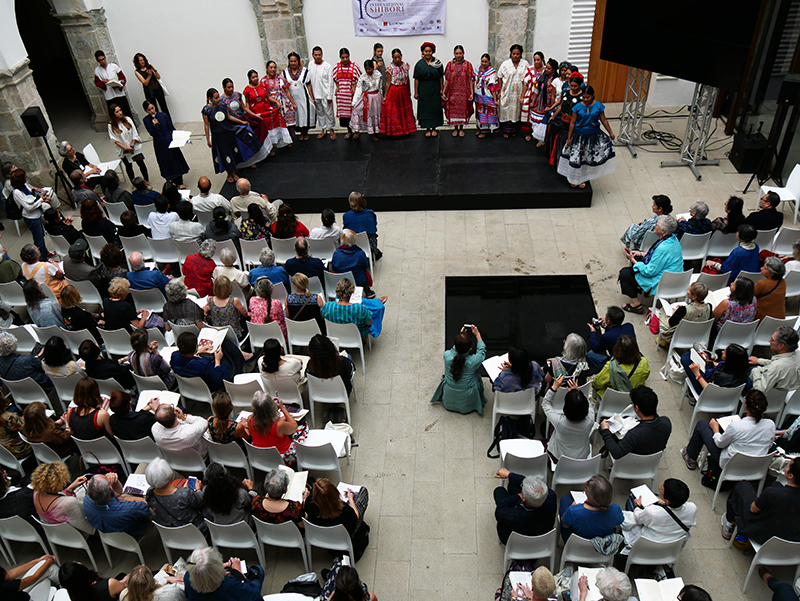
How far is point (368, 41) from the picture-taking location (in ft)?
35.6

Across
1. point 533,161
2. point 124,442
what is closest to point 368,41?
point 533,161

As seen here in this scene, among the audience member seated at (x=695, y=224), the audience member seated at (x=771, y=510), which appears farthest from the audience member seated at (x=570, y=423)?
the audience member seated at (x=695, y=224)

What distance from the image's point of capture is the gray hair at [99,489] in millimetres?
4164

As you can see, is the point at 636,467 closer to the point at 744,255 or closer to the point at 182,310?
the point at 744,255

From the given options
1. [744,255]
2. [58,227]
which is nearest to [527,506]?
[744,255]

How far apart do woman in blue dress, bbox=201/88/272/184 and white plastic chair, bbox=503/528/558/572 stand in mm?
7051

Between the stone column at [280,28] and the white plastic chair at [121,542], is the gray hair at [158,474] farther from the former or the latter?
the stone column at [280,28]

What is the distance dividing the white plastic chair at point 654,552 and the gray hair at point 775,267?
279cm

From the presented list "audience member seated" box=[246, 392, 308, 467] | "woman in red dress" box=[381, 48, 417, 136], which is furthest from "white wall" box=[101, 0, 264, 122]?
"audience member seated" box=[246, 392, 308, 467]

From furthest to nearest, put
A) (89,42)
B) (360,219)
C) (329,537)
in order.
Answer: (89,42) < (360,219) < (329,537)

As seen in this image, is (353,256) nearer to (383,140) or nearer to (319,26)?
(383,140)

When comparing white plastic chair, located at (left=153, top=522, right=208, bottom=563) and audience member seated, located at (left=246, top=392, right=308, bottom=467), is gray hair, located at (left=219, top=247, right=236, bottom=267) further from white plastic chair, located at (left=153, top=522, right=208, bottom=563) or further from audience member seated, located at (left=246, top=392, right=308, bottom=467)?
white plastic chair, located at (left=153, top=522, right=208, bottom=563)

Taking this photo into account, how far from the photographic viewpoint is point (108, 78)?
10.7 m

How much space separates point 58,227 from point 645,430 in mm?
6829
